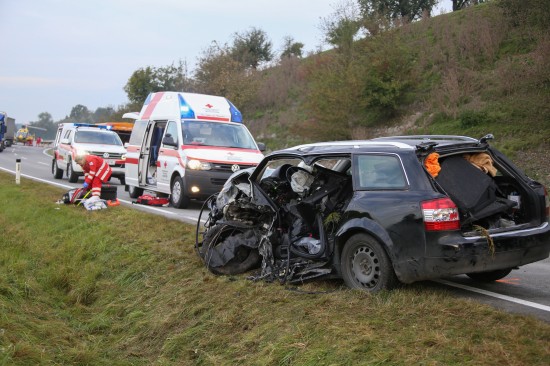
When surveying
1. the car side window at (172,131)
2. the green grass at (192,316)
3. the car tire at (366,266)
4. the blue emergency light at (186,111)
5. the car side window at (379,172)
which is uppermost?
the blue emergency light at (186,111)

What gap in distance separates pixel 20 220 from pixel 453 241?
35.8ft

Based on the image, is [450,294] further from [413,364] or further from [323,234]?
[413,364]

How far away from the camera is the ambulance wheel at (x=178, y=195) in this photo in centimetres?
1445

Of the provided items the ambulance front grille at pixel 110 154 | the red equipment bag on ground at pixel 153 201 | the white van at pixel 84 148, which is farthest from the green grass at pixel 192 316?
the white van at pixel 84 148

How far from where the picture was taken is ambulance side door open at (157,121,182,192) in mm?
14723

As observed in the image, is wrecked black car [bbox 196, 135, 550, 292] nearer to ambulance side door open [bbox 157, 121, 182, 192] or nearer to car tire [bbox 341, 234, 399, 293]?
car tire [bbox 341, 234, 399, 293]

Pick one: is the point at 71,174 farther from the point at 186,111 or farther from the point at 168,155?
the point at 186,111

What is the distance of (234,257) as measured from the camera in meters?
7.66

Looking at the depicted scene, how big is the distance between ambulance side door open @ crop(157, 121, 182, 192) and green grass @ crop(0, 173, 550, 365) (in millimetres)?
3102

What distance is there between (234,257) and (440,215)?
288 cm

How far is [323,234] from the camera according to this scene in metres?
6.80

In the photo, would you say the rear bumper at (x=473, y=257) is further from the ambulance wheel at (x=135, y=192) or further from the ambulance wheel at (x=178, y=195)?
the ambulance wheel at (x=135, y=192)

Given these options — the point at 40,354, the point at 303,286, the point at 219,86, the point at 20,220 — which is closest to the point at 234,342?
the point at 303,286

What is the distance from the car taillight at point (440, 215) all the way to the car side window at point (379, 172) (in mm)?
401
